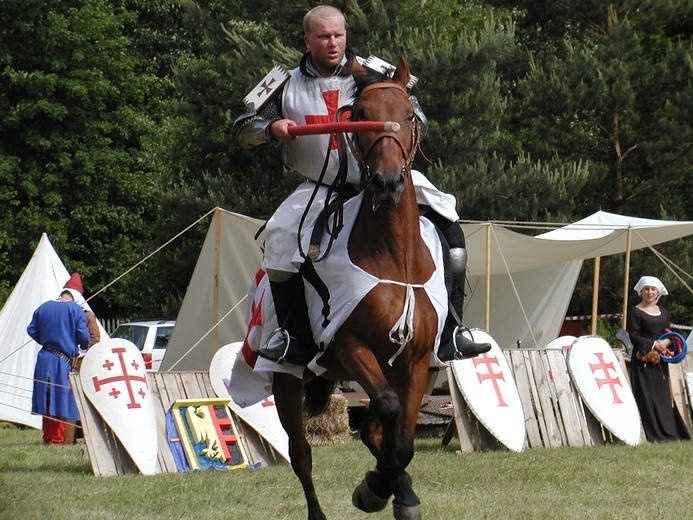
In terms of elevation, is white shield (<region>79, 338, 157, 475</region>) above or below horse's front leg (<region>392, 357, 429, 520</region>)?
below

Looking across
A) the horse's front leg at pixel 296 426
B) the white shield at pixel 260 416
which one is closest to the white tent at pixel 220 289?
the white shield at pixel 260 416

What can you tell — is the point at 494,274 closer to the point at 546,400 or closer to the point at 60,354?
the point at 546,400

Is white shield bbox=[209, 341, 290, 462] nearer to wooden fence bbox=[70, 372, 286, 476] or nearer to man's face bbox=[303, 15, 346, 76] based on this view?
wooden fence bbox=[70, 372, 286, 476]

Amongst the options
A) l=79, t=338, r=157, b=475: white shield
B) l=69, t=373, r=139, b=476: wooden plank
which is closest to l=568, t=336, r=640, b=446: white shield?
l=79, t=338, r=157, b=475: white shield

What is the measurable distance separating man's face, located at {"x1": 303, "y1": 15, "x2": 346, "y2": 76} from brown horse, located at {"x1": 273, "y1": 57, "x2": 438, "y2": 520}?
50 cm

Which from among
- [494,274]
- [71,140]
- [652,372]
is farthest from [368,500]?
[71,140]

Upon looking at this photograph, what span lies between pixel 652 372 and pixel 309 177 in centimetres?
734

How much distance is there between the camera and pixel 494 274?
1702 centimetres

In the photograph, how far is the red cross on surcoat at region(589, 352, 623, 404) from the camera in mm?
11938

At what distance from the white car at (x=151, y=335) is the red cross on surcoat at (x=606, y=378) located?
985 centimetres

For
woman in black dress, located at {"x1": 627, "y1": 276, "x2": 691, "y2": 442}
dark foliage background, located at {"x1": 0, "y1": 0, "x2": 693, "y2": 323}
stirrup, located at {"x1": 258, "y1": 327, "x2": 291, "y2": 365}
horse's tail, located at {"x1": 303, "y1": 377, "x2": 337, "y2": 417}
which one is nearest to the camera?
stirrup, located at {"x1": 258, "y1": 327, "x2": 291, "y2": 365}

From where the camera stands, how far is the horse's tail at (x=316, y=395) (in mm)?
6775

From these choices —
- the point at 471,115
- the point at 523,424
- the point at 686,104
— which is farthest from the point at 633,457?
the point at 686,104

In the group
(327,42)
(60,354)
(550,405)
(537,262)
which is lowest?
(550,405)
